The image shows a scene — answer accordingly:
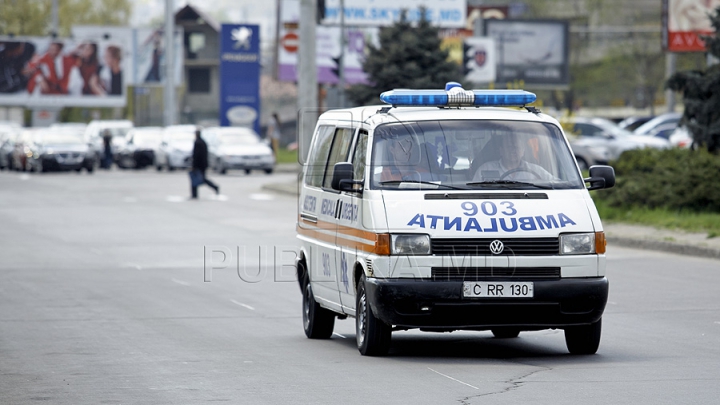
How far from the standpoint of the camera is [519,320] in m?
9.68

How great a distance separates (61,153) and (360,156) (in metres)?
41.1

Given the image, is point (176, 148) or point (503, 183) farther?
point (176, 148)

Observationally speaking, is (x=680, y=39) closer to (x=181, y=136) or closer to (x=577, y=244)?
(x=181, y=136)

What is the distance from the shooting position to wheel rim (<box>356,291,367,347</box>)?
33.3ft

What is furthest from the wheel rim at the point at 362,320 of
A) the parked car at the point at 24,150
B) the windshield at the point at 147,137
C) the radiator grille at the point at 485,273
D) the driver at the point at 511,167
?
the windshield at the point at 147,137

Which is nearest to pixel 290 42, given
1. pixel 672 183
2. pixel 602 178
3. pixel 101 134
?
pixel 101 134

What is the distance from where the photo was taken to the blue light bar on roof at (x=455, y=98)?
1073 cm

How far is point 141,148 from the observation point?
178 feet

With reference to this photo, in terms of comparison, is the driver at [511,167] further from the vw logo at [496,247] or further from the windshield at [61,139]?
the windshield at [61,139]

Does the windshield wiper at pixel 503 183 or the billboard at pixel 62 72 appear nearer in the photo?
the windshield wiper at pixel 503 183

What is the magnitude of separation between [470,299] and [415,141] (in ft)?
4.56

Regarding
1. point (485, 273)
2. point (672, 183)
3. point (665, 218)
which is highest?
point (485, 273)

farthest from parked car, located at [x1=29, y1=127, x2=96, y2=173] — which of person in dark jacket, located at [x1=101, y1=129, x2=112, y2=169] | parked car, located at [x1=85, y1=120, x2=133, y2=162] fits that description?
parked car, located at [x1=85, y1=120, x2=133, y2=162]

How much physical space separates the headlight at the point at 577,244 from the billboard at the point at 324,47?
4612 cm
